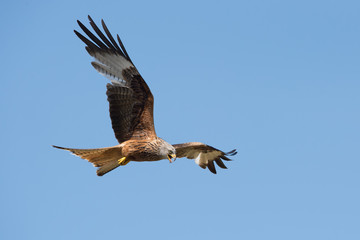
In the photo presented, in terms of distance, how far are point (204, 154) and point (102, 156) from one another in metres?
3.29

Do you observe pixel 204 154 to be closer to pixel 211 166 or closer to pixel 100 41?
pixel 211 166

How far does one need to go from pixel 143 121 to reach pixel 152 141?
1.76 feet

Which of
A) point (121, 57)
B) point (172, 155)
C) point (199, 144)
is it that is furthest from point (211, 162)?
point (121, 57)

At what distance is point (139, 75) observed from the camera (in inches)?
404

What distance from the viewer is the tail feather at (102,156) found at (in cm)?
970

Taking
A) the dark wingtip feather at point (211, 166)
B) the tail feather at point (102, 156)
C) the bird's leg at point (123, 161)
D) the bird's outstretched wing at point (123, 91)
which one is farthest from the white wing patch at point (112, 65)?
the dark wingtip feather at point (211, 166)

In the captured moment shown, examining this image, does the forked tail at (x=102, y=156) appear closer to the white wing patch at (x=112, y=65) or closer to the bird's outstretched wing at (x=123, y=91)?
the bird's outstretched wing at (x=123, y=91)

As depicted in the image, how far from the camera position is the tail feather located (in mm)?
9703

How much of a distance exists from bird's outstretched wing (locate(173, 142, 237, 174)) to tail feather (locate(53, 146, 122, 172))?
204 cm

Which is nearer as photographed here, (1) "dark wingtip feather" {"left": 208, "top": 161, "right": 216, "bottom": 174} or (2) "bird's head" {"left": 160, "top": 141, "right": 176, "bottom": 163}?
(2) "bird's head" {"left": 160, "top": 141, "right": 176, "bottom": 163}

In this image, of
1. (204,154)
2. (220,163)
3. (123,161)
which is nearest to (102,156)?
(123,161)

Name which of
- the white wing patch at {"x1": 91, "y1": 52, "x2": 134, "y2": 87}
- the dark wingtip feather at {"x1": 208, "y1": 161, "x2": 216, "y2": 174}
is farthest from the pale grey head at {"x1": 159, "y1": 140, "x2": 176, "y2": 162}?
the dark wingtip feather at {"x1": 208, "y1": 161, "x2": 216, "y2": 174}

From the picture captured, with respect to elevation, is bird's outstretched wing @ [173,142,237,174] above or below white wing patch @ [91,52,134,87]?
below

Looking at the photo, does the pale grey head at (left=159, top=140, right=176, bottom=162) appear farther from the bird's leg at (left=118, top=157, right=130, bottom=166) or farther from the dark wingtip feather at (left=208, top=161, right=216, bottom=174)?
the dark wingtip feather at (left=208, top=161, right=216, bottom=174)
